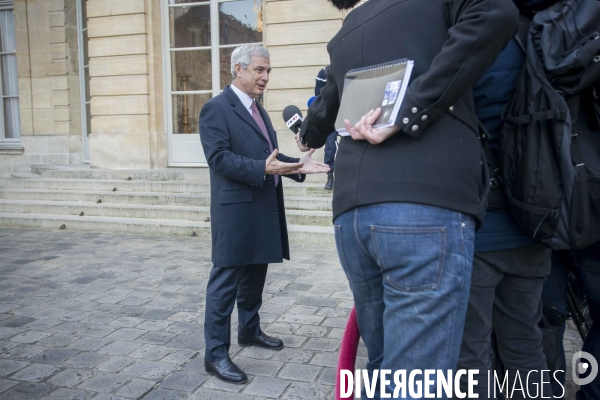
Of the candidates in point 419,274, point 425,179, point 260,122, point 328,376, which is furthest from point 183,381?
point 425,179

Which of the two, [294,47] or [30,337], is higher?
[294,47]

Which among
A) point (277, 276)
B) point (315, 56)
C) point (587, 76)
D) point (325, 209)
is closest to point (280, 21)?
point (315, 56)

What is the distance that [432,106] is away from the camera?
1.43m

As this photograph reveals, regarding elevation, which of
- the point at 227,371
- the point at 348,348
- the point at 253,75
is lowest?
the point at 227,371

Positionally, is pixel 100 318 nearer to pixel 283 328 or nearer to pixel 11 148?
pixel 283 328

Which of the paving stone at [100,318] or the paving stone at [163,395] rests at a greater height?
the paving stone at [163,395]

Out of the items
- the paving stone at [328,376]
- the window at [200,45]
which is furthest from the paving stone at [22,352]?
the window at [200,45]

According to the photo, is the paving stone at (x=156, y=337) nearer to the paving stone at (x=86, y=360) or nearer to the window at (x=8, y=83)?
the paving stone at (x=86, y=360)

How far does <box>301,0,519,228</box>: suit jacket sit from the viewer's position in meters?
1.43

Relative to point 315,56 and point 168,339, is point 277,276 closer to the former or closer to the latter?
point 168,339

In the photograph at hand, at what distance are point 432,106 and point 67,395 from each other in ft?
8.03

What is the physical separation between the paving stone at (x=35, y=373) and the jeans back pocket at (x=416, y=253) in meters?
2.45

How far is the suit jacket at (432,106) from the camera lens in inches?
56.2

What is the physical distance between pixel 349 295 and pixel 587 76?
10.3 ft
